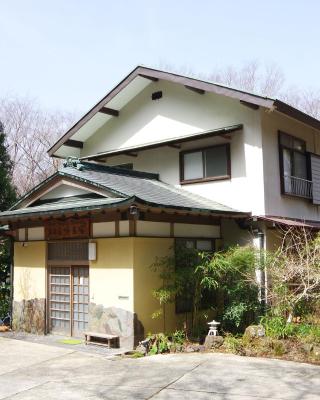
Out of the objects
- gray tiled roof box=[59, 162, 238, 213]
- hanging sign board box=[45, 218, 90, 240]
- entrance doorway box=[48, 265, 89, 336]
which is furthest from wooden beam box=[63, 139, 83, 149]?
entrance doorway box=[48, 265, 89, 336]

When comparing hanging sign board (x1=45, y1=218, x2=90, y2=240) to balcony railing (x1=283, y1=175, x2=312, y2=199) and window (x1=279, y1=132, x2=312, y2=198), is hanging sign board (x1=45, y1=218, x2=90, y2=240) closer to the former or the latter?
window (x1=279, y1=132, x2=312, y2=198)

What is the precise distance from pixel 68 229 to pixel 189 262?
134 inches

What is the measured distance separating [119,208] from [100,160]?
23.7 feet

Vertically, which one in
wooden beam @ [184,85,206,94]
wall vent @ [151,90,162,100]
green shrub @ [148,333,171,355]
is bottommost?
green shrub @ [148,333,171,355]

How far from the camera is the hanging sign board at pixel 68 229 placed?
469 inches

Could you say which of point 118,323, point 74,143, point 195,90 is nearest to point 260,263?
point 118,323

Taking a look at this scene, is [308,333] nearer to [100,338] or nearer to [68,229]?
[100,338]

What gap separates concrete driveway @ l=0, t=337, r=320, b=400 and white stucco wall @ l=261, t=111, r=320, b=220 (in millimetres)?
5258

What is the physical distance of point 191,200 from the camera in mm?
12953

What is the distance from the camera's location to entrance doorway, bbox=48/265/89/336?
39.5ft

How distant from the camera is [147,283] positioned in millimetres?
11141

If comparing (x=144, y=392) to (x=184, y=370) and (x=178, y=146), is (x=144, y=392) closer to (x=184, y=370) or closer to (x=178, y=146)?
(x=184, y=370)

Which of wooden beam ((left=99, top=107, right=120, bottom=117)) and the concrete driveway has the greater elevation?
wooden beam ((left=99, top=107, right=120, bottom=117))

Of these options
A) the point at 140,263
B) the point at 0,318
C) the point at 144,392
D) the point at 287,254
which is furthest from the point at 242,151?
the point at 0,318
